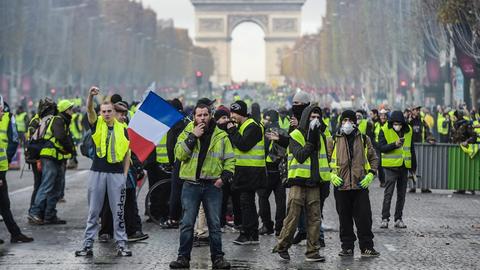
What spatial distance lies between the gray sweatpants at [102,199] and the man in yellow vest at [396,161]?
462cm

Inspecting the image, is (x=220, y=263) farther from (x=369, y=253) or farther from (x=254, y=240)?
(x=254, y=240)

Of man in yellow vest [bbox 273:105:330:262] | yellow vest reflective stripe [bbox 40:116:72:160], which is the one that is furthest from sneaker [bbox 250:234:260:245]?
yellow vest reflective stripe [bbox 40:116:72:160]

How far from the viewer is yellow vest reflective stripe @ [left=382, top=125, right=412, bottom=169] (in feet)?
59.1

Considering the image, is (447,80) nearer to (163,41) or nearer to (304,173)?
(304,173)

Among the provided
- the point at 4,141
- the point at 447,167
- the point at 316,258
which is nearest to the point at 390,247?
the point at 316,258

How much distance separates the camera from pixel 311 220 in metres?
14.1

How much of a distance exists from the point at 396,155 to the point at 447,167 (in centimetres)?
714

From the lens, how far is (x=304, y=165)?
13992 mm

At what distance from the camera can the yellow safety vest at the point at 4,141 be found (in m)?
15.8

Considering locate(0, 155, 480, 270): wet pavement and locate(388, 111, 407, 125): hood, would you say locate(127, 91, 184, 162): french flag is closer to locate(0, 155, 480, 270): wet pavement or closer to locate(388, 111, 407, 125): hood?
locate(0, 155, 480, 270): wet pavement

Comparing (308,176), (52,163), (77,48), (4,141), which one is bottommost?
(52,163)

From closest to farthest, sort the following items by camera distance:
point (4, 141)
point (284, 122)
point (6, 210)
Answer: point (6, 210), point (4, 141), point (284, 122)

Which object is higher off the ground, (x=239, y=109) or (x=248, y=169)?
(x=239, y=109)

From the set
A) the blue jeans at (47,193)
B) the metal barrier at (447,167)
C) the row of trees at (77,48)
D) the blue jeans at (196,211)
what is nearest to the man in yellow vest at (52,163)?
the blue jeans at (47,193)
